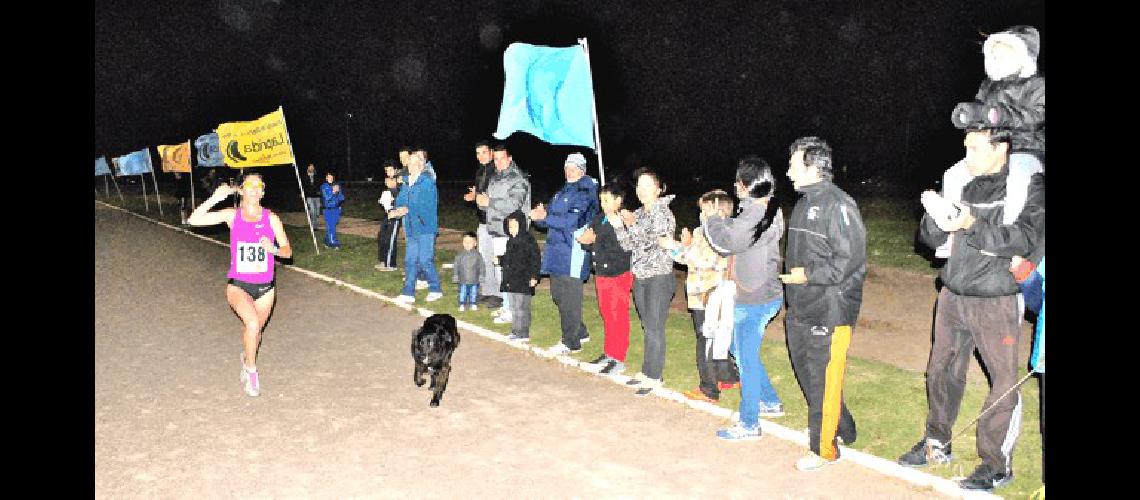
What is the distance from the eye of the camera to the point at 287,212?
34.5 m

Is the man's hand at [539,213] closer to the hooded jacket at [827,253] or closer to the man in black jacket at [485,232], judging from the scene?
the man in black jacket at [485,232]

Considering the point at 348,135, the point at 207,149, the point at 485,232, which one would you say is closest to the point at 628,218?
the point at 485,232

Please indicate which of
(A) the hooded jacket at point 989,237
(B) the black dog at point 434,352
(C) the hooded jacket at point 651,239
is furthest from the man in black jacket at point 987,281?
(B) the black dog at point 434,352

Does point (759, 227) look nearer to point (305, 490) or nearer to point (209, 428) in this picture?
point (305, 490)

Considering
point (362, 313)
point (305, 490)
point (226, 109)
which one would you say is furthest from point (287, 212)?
point (226, 109)

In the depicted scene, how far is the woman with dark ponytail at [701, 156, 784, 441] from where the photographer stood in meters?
5.79

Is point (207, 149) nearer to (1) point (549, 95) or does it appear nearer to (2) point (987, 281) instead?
(1) point (549, 95)

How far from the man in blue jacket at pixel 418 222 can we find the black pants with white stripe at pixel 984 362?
7338mm

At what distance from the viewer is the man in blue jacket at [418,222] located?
11305 mm

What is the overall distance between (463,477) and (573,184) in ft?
12.5

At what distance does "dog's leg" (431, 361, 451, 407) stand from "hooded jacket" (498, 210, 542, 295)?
1.89m

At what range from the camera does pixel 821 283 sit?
200 inches

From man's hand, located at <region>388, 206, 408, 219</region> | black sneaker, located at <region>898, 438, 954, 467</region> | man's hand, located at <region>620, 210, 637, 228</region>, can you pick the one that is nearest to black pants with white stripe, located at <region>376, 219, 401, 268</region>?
man's hand, located at <region>388, 206, 408, 219</region>

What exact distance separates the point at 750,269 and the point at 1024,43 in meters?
2.21
